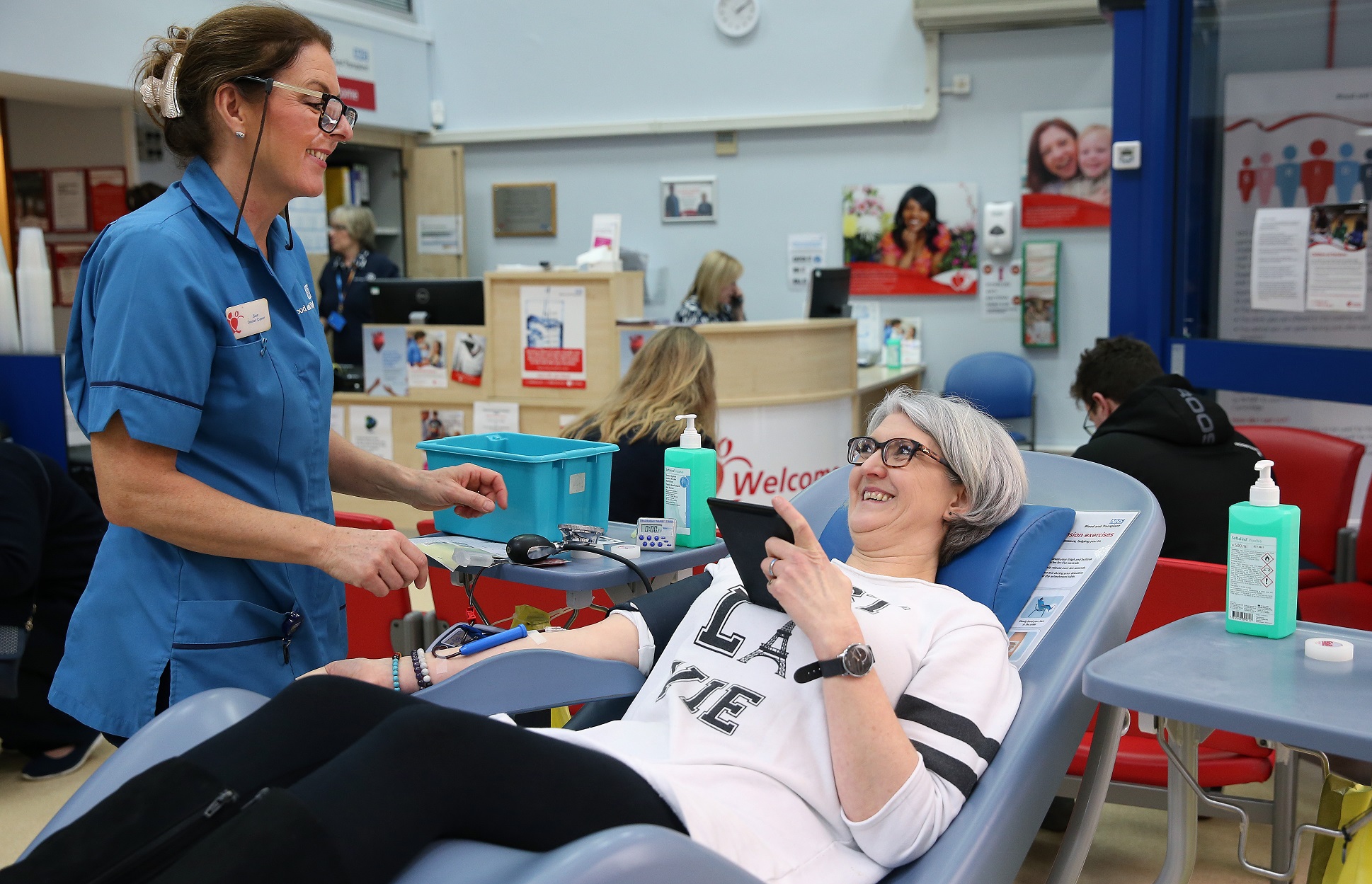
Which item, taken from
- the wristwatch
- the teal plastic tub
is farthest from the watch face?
the teal plastic tub

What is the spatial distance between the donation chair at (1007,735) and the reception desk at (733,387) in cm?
285

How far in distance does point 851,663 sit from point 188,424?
92 centimetres

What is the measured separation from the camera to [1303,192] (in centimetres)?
350

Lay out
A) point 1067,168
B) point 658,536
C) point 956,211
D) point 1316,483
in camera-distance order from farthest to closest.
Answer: point 956,211 < point 1067,168 < point 1316,483 < point 658,536

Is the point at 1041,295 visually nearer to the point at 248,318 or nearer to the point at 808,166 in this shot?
the point at 808,166

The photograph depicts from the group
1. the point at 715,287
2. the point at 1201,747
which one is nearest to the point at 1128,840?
the point at 1201,747

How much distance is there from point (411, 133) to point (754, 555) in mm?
7373

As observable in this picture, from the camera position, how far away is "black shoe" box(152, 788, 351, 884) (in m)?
0.97

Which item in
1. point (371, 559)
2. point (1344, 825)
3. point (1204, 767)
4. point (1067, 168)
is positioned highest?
point (1067, 168)

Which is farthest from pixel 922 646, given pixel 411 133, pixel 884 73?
pixel 411 133

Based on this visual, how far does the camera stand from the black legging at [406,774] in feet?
3.58

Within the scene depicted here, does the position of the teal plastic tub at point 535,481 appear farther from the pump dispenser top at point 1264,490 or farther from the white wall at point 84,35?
the white wall at point 84,35

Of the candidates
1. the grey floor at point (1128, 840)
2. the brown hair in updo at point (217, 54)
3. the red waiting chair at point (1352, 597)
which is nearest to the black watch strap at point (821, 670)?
the brown hair in updo at point (217, 54)

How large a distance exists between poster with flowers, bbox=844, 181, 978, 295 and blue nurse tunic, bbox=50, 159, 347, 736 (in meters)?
5.89
